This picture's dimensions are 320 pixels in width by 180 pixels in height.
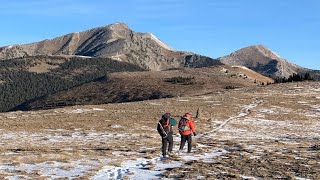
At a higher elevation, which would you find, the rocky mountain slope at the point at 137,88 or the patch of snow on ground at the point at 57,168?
the rocky mountain slope at the point at 137,88

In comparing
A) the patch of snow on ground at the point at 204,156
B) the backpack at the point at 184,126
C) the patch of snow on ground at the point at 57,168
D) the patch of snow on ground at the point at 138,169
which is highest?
the backpack at the point at 184,126

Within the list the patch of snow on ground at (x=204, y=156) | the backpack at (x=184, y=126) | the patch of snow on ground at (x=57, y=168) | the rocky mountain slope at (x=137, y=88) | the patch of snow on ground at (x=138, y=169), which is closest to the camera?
the patch of snow on ground at (x=138, y=169)

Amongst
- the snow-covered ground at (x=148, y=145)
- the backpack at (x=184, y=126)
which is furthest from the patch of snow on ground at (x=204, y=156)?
the backpack at (x=184, y=126)

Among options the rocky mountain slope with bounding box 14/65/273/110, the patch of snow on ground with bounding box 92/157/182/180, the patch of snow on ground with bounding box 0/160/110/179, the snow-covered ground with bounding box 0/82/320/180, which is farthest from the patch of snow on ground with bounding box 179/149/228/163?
the rocky mountain slope with bounding box 14/65/273/110

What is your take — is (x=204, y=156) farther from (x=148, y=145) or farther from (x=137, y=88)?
(x=137, y=88)

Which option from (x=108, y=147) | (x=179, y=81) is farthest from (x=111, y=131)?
(x=179, y=81)

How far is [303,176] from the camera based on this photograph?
55.2ft

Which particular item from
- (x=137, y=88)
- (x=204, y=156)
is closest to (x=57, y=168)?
(x=204, y=156)

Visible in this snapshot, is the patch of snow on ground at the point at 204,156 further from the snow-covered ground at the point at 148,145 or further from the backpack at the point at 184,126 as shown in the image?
the backpack at the point at 184,126

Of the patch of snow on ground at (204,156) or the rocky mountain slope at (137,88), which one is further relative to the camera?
the rocky mountain slope at (137,88)

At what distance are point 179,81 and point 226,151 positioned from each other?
8962cm

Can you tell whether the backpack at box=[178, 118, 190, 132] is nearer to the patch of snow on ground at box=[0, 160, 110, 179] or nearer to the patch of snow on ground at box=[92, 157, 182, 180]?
the patch of snow on ground at box=[92, 157, 182, 180]

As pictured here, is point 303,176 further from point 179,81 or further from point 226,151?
point 179,81

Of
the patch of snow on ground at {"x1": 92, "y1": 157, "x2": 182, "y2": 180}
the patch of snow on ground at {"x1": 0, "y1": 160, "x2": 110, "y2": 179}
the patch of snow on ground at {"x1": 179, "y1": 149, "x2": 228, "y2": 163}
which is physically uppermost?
the patch of snow on ground at {"x1": 0, "y1": 160, "x2": 110, "y2": 179}
